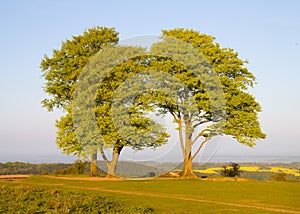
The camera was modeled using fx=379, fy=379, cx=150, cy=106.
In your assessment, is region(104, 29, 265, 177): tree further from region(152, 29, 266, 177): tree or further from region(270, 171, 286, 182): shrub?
region(270, 171, 286, 182): shrub

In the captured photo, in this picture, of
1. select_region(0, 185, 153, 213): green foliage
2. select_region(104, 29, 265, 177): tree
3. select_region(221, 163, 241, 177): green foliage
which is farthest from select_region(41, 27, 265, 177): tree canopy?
select_region(0, 185, 153, 213): green foliage

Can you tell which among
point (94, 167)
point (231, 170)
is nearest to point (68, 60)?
point (94, 167)

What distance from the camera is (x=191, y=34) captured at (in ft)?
136

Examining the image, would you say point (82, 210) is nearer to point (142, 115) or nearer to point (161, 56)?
point (142, 115)

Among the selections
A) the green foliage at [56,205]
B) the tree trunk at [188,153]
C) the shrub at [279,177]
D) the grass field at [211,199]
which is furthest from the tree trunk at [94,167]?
the green foliage at [56,205]

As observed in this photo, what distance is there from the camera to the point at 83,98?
38.4m

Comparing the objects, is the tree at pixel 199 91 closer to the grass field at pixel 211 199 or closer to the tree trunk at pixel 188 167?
the tree trunk at pixel 188 167

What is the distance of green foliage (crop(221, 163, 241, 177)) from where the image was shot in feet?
146

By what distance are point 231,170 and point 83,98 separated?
1931 centimetres

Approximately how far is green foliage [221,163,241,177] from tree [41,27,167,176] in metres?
10.4

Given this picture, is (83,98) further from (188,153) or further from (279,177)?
(279,177)

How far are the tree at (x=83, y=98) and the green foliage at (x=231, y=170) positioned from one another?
10.4 m

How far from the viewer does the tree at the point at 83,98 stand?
37.2m

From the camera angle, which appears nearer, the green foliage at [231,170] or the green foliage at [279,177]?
the green foliage at [279,177]
